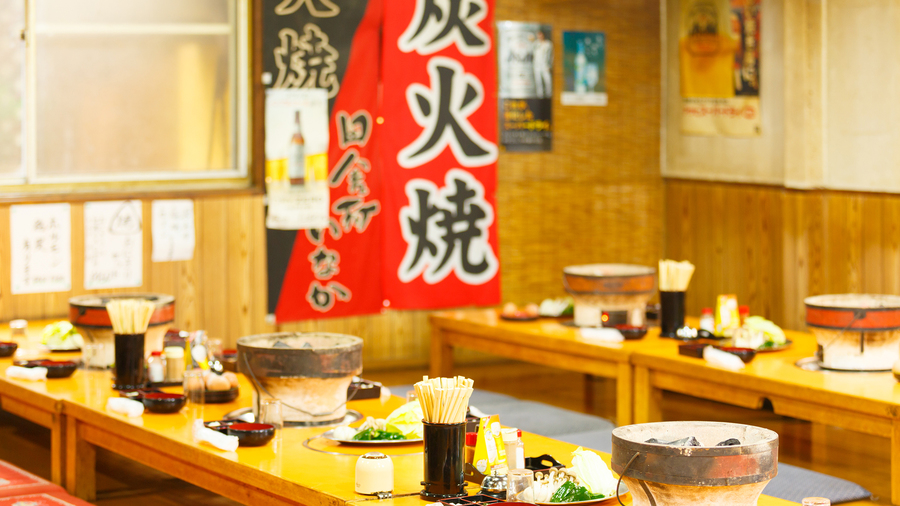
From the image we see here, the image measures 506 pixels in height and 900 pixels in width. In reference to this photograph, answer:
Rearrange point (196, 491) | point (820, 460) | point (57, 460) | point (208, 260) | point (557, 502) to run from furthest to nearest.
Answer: point (208, 260) < point (820, 460) < point (196, 491) < point (57, 460) < point (557, 502)

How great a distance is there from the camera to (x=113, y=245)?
19.4 ft

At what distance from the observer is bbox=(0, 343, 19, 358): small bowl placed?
438 centimetres

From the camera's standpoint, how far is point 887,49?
602 centimetres

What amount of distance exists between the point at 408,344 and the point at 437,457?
177 inches

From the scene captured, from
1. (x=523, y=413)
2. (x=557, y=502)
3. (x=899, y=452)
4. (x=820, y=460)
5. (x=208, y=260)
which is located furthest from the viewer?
(x=208, y=260)

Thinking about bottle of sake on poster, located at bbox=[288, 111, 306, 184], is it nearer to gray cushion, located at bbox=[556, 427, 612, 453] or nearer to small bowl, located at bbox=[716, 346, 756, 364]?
gray cushion, located at bbox=[556, 427, 612, 453]

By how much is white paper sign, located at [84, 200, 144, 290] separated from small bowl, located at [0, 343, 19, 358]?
1.44m

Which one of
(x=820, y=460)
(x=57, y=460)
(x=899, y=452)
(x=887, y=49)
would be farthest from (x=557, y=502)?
(x=887, y=49)

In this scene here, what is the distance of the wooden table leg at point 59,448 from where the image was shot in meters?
3.65

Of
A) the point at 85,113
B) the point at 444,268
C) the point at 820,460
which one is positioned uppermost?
the point at 85,113

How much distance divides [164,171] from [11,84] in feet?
2.79

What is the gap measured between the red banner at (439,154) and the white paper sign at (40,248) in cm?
174

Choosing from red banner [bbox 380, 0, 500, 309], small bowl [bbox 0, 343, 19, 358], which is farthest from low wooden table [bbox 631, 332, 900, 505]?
red banner [bbox 380, 0, 500, 309]

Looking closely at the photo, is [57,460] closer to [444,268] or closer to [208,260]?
[208,260]
